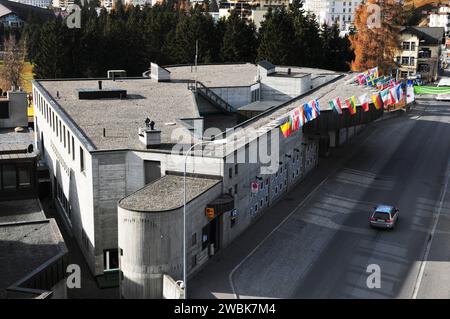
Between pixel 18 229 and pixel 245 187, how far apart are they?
50.9ft

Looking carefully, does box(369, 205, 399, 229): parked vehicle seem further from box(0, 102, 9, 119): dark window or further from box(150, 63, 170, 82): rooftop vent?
box(0, 102, 9, 119): dark window

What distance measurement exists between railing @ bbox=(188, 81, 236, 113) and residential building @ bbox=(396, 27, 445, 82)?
225 feet

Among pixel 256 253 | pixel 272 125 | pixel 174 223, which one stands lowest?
pixel 256 253

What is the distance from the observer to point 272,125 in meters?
52.5

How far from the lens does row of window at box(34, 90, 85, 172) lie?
47644 mm

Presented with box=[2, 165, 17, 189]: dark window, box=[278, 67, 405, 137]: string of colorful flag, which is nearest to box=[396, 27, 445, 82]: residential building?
box=[278, 67, 405, 137]: string of colorful flag

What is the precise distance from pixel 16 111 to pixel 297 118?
31829mm

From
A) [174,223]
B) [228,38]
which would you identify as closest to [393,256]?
[174,223]

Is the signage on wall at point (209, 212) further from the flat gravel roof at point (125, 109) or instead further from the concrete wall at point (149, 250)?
the flat gravel roof at point (125, 109)

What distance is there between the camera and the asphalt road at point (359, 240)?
38.4 meters

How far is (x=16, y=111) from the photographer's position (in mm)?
67500

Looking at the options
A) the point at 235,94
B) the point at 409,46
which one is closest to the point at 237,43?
the point at 235,94

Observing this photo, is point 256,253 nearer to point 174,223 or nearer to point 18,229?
point 174,223

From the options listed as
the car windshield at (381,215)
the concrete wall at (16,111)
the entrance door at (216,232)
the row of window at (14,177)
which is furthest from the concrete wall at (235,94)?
the entrance door at (216,232)
